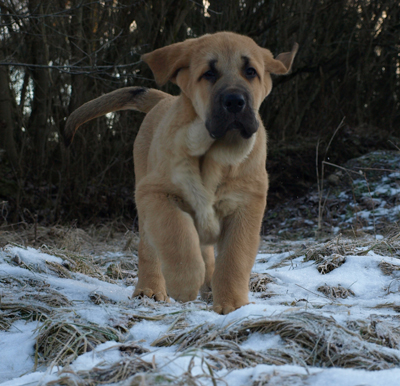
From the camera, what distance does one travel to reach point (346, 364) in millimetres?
1944

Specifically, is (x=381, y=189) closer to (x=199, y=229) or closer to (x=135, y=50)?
(x=135, y=50)

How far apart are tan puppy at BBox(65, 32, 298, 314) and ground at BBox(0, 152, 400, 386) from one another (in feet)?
0.86

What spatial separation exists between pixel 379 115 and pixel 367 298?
25.3 feet

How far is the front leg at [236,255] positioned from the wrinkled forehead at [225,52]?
83 centimetres

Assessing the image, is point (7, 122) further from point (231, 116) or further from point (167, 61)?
point (231, 116)

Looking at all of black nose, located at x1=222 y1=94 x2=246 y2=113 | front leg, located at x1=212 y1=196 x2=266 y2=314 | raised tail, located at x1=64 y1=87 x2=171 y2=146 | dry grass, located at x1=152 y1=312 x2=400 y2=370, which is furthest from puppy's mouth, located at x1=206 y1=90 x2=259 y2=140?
raised tail, located at x1=64 y1=87 x2=171 y2=146

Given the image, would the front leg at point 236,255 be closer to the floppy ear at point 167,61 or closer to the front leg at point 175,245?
the front leg at point 175,245

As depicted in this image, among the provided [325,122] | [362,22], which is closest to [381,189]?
[325,122]

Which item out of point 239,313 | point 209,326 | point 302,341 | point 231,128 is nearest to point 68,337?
point 209,326

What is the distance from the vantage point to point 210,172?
3107 mm

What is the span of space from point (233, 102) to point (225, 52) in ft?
1.44

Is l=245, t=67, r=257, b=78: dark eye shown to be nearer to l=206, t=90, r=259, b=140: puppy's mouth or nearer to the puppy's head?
the puppy's head

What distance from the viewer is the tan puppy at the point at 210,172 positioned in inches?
117

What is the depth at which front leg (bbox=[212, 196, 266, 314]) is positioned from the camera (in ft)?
9.69
